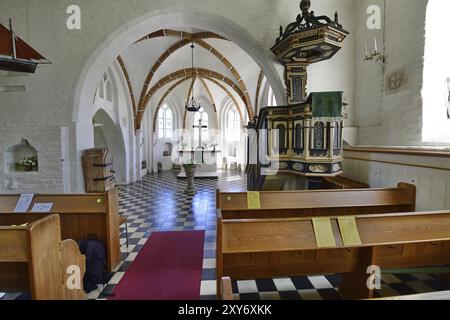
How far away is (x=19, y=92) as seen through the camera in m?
5.50

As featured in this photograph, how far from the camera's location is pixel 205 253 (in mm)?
3682

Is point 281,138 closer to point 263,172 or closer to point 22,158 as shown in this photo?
point 263,172

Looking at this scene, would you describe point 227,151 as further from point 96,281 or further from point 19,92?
point 96,281

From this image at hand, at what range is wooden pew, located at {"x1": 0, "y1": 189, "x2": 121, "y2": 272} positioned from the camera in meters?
3.01

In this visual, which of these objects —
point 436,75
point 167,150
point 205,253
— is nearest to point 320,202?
point 205,253

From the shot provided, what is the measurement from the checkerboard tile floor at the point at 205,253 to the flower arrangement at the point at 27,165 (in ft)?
7.08

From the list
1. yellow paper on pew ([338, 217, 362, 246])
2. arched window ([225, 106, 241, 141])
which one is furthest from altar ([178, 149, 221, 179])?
yellow paper on pew ([338, 217, 362, 246])

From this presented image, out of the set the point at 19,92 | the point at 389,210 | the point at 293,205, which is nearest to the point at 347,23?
the point at 389,210

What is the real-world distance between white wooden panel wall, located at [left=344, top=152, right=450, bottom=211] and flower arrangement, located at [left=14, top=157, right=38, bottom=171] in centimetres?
709

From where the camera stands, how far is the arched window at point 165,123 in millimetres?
15012

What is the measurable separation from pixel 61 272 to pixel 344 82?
21.9 feet

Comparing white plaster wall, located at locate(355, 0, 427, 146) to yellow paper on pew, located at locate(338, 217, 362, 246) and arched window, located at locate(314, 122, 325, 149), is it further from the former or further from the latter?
yellow paper on pew, located at locate(338, 217, 362, 246)

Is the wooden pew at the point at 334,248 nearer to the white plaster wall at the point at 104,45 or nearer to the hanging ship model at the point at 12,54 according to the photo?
the white plaster wall at the point at 104,45

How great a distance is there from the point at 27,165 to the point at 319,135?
6392mm
